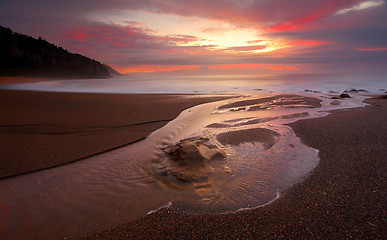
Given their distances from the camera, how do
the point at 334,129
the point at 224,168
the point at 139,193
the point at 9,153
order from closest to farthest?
the point at 139,193 < the point at 224,168 < the point at 9,153 < the point at 334,129

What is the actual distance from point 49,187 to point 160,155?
6.82 ft

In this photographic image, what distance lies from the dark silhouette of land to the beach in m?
50.9

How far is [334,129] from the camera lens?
6.08 m

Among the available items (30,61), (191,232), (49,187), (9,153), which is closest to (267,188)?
(191,232)

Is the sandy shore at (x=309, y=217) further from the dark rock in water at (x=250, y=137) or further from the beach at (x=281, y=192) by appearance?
the dark rock in water at (x=250, y=137)

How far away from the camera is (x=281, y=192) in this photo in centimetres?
311

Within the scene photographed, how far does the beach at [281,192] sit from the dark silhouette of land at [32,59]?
50.9 m

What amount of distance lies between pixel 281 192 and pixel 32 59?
70136 mm

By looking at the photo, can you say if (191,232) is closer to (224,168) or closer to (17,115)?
(224,168)

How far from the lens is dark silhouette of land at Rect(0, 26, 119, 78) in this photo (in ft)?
160

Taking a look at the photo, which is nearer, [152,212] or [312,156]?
[152,212]

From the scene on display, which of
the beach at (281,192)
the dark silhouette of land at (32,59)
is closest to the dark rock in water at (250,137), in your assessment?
the beach at (281,192)

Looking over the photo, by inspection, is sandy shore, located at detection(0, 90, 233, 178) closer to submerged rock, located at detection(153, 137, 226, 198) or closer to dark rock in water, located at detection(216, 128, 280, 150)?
submerged rock, located at detection(153, 137, 226, 198)

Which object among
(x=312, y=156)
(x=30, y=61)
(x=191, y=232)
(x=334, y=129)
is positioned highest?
(x=30, y=61)
